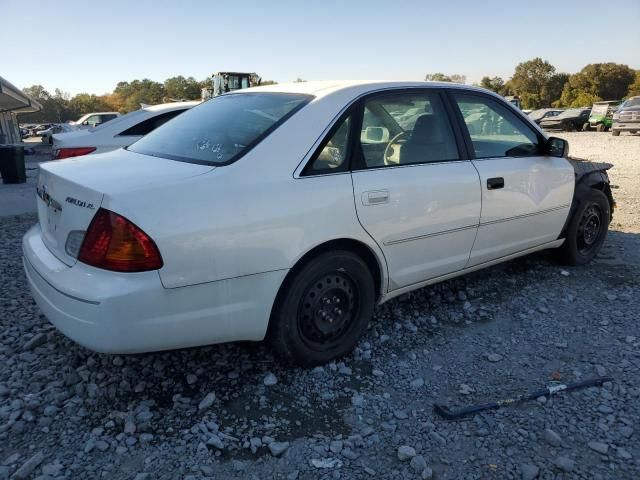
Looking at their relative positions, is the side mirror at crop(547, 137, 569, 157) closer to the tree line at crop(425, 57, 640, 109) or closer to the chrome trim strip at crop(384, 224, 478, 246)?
the chrome trim strip at crop(384, 224, 478, 246)

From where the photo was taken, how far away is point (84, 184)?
249cm

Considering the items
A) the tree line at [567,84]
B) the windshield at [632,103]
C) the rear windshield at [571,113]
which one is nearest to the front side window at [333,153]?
the windshield at [632,103]

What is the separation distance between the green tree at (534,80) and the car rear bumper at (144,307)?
7089 cm

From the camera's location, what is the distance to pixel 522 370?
3027mm

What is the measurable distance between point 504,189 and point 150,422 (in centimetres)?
283

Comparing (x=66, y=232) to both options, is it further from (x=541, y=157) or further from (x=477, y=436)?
(x=541, y=157)

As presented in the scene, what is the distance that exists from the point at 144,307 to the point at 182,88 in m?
89.9

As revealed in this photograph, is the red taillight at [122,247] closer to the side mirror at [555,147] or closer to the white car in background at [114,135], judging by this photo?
the side mirror at [555,147]

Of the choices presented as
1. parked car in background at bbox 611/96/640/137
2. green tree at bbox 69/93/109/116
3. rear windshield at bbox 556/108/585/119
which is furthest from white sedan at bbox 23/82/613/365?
green tree at bbox 69/93/109/116

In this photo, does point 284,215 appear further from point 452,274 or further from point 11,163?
point 11,163

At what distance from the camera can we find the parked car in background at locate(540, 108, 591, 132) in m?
32.2

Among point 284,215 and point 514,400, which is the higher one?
point 284,215

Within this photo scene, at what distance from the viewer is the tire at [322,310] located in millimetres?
2766

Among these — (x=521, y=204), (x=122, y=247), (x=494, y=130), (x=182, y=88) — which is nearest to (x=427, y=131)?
(x=494, y=130)
